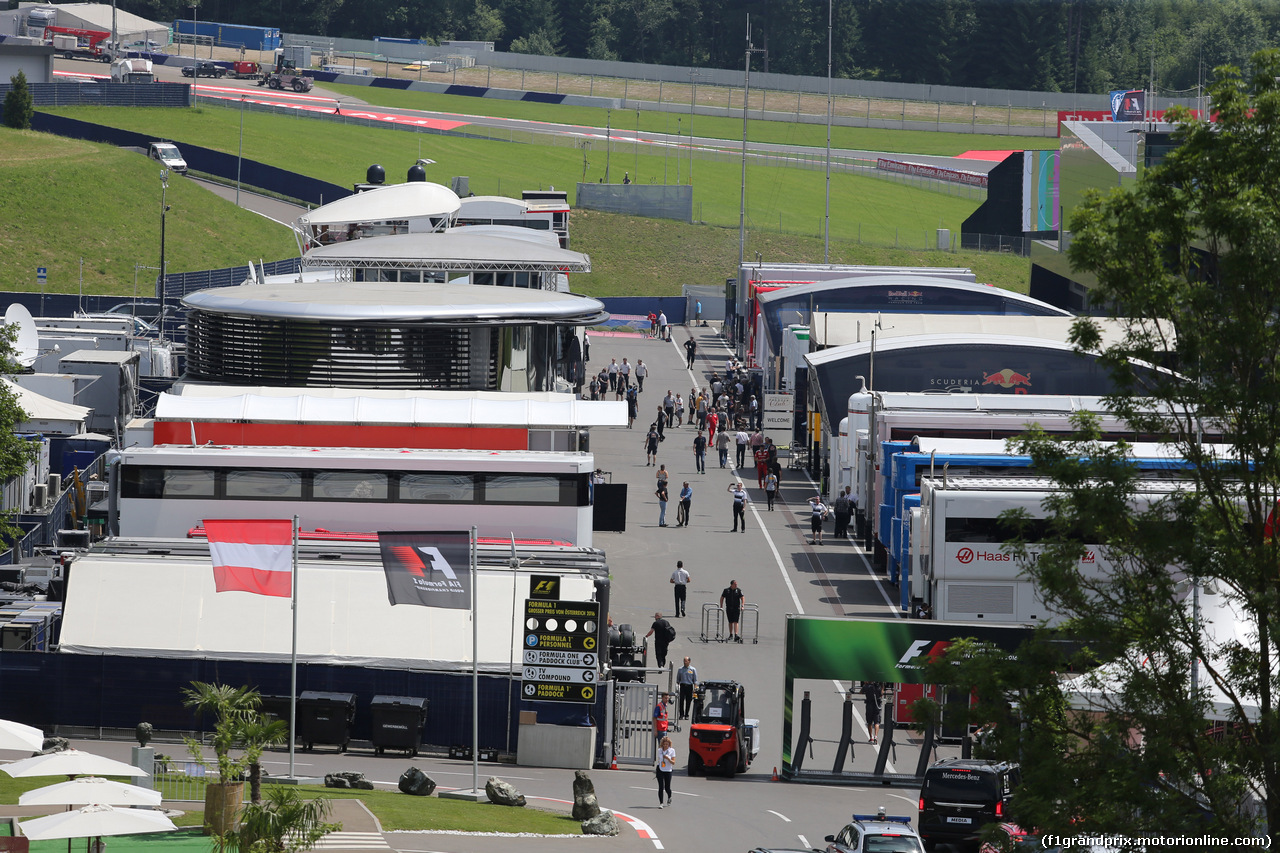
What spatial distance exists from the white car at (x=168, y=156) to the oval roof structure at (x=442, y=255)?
45139 mm

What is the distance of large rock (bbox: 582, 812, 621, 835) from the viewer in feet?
67.2

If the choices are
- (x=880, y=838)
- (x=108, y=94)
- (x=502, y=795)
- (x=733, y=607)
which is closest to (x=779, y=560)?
(x=733, y=607)

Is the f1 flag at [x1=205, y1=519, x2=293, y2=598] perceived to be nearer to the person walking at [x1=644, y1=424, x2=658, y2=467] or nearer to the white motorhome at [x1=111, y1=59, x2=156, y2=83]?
the person walking at [x1=644, y1=424, x2=658, y2=467]

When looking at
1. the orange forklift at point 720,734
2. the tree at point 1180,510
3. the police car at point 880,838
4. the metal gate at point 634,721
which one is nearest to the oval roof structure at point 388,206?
the metal gate at point 634,721

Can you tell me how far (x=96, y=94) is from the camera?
103 m

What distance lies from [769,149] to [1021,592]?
338 feet

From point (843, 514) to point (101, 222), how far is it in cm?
5336

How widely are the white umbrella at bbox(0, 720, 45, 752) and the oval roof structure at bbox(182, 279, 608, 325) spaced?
17.4 metres

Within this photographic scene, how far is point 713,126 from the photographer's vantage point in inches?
5497

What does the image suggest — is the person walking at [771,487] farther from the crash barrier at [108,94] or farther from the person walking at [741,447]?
the crash barrier at [108,94]

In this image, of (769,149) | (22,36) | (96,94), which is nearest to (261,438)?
Result: (96,94)

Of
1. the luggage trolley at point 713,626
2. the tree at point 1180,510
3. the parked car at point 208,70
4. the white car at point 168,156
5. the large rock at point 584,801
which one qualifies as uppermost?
the parked car at point 208,70

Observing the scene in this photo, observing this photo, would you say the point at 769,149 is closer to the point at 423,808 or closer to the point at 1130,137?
the point at 1130,137

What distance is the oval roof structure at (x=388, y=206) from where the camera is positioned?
55.4m
